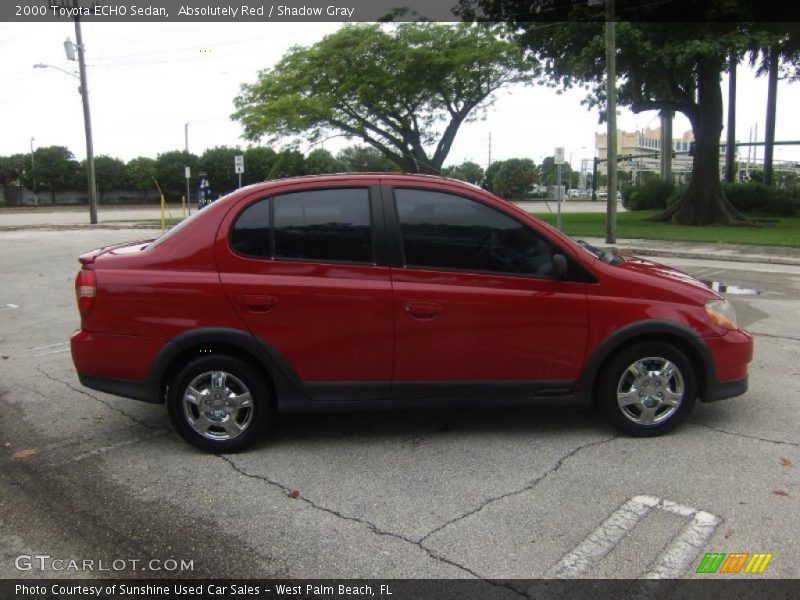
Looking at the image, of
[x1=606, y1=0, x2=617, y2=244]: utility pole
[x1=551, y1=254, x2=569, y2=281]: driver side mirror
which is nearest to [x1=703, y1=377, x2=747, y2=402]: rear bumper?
[x1=551, y1=254, x2=569, y2=281]: driver side mirror

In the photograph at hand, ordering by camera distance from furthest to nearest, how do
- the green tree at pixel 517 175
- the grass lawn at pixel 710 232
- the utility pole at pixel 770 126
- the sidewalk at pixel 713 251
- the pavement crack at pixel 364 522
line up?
1. the green tree at pixel 517 175
2. the utility pole at pixel 770 126
3. the grass lawn at pixel 710 232
4. the sidewalk at pixel 713 251
5. the pavement crack at pixel 364 522

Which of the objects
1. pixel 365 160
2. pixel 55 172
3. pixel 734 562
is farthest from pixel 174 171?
pixel 734 562

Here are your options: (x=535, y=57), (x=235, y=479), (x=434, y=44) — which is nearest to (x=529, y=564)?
(x=235, y=479)

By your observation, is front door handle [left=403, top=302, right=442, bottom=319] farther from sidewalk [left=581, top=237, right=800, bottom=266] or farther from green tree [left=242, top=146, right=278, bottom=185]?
green tree [left=242, top=146, right=278, bottom=185]

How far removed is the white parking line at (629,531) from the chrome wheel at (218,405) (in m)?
2.14

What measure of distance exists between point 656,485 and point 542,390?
88cm

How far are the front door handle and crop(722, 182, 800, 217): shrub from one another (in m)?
35.4

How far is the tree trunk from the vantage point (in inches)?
1077

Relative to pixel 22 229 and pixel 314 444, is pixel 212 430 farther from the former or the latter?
pixel 22 229

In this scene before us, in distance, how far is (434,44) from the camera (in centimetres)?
3256

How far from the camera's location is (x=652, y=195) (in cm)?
4016

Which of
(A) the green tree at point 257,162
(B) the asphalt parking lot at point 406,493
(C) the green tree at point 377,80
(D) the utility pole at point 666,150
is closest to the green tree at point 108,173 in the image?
(A) the green tree at point 257,162

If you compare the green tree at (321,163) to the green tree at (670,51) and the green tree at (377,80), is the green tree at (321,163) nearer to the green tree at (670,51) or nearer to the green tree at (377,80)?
the green tree at (377,80)

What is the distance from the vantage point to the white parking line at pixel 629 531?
2988mm
